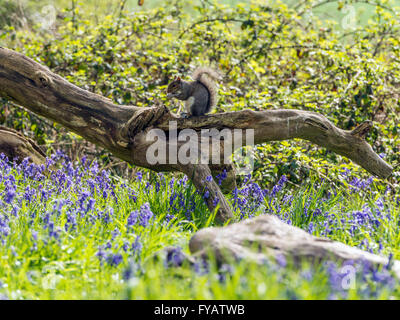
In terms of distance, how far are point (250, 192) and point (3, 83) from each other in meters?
2.73

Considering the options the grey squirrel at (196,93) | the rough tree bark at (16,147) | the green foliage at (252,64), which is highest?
the green foliage at (252,64)

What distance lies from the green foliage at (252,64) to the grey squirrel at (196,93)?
1.01 meters

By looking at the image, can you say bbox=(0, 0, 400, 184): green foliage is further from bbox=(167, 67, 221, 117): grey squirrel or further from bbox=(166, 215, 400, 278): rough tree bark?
bbox=(166, 215, 400, 278): rough tree bark

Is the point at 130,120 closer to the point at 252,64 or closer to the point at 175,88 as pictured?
the point at 175,88

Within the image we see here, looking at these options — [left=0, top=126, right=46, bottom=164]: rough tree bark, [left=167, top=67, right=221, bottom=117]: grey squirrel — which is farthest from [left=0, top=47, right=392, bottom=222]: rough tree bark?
[left=0, top=126, right=46, bottom=164]: rough tree bark

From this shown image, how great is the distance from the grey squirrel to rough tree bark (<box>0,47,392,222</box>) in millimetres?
223

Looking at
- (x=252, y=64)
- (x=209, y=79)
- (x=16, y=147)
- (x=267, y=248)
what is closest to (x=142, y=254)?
(x=267, y=248)

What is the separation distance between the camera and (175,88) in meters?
5.03

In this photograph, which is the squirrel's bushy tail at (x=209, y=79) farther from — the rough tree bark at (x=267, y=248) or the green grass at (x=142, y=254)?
the rough tree bark at (x=267, y=248)

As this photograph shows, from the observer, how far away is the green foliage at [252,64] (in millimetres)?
6570

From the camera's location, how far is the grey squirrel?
16.2ft

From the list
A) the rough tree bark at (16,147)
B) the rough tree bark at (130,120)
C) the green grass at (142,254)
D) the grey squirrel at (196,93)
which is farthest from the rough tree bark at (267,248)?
the rough tree bark at (16,147)

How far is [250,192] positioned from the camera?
515 cm

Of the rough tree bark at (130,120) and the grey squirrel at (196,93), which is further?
the grey squirrel at (196,93)
